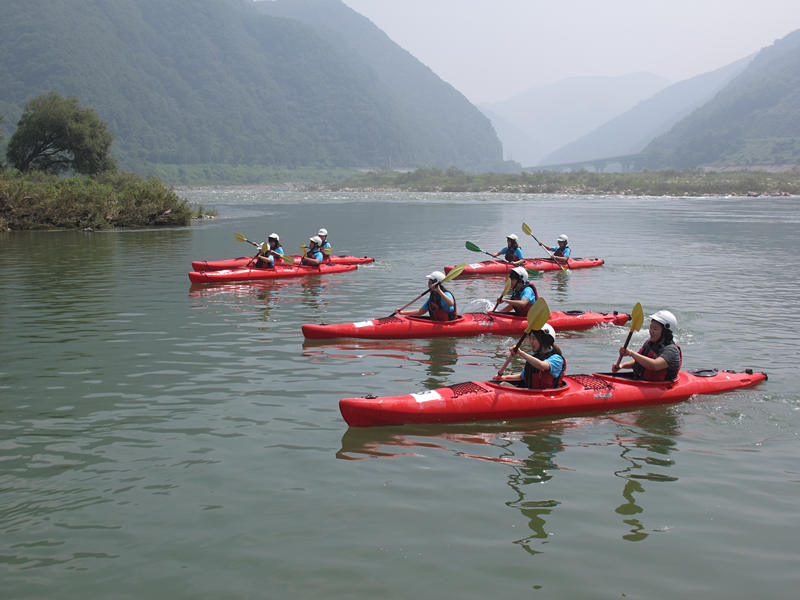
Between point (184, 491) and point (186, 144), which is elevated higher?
point (186, 144)

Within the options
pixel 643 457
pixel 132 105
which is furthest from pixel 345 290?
pixel 132 105

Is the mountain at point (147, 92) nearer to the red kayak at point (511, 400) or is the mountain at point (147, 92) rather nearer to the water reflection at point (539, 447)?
the red kayak at point (511, 400)

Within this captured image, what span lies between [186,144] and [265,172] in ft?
64.1

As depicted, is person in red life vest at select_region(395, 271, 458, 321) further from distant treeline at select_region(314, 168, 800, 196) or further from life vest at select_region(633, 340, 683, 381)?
distant treeline at select_region(314, 168, 800, 196)

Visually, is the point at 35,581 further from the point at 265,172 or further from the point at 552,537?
the point at 265,172

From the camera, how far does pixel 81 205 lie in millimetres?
33375

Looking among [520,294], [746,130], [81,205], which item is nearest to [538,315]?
[520,294]

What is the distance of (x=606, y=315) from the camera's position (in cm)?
1380

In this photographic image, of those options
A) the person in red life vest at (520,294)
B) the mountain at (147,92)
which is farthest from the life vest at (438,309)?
the mountain at (147,92)

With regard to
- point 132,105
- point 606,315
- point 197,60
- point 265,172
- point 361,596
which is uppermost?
point 197,60

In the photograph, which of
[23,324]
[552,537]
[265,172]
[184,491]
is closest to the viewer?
[552,537]

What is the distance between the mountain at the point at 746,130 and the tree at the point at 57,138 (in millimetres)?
123442

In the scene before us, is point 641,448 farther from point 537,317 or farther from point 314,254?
point 314,254

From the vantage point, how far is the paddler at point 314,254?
65.8 feet
